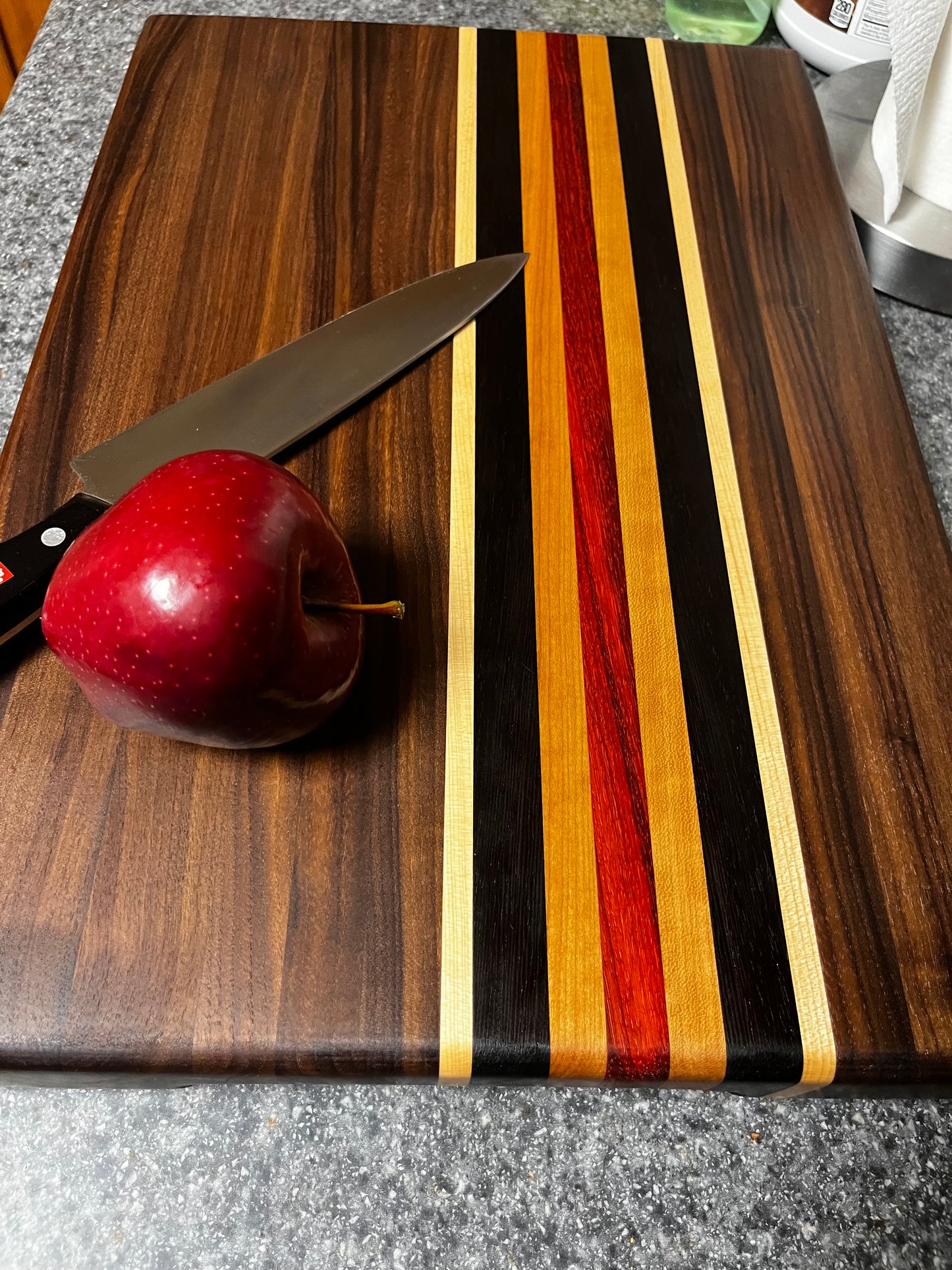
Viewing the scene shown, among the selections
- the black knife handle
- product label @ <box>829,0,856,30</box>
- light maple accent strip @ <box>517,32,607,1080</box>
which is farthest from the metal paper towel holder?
the black knife handle

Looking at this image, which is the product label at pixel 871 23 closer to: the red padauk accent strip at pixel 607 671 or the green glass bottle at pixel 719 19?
the green glass bottle at pixel 719 19

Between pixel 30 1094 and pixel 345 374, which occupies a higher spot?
pixel 345 374

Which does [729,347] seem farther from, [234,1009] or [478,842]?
[234,1009]

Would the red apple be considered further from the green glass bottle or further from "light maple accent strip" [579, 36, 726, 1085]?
the green glass bottle

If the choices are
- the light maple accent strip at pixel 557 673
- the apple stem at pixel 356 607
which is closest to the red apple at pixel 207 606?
the apple stem at pixel 356 607

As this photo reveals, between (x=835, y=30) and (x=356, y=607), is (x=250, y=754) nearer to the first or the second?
(x=356, y=607)

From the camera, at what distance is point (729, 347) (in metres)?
0.64

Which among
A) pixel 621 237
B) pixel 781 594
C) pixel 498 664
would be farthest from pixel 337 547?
pixel 621 237

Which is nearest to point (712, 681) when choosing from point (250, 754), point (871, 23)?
point (250, 754)

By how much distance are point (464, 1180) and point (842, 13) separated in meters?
0.92

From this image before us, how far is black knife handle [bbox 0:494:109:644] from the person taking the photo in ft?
1.66

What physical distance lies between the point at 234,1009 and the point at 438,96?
631 millimetres

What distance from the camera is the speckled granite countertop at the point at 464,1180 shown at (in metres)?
0.52

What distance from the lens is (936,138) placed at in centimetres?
70
